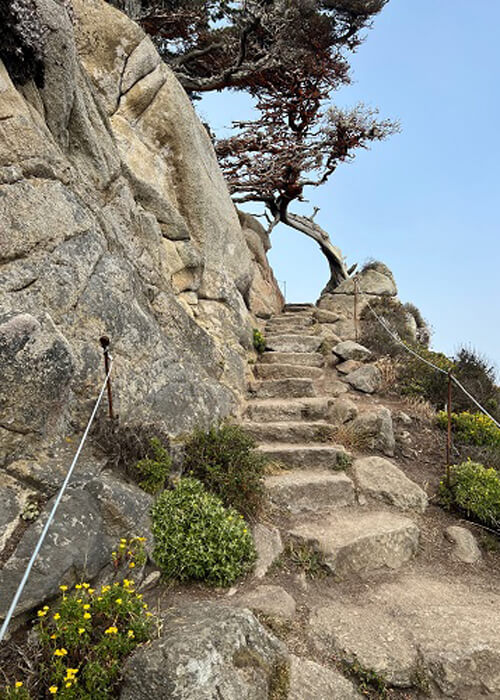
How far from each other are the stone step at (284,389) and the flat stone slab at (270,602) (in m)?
4.27

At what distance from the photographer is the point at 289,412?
7.33 m

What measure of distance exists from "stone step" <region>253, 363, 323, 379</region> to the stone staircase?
0.02 metres

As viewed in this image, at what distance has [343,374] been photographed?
30.2 feet

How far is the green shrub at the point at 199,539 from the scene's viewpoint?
160 inches

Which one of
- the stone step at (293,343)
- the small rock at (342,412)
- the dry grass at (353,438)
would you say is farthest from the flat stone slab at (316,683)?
the stone step at (293,343)

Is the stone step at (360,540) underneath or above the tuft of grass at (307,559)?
above

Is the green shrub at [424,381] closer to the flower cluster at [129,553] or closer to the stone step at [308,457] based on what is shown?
the stone step at [308,457]

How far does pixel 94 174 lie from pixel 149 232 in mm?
1291

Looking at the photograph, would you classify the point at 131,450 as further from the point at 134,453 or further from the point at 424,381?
the point at 424,381

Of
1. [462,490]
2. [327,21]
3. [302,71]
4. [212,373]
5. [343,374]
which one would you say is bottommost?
[462,490]

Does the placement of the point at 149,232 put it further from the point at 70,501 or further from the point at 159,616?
the point at 159,616

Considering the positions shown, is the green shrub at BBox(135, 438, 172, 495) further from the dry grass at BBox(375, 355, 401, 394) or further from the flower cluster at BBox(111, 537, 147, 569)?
the dry grass at BBox(375, 355, 401, 394)

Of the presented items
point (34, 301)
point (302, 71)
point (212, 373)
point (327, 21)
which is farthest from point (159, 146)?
point (327, 21)

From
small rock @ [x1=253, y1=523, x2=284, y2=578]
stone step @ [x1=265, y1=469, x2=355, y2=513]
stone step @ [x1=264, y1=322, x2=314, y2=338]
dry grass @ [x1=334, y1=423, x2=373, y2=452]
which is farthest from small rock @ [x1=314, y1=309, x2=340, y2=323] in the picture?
small rock @ [x1=253, y1=523, x2=284, y2=578]
